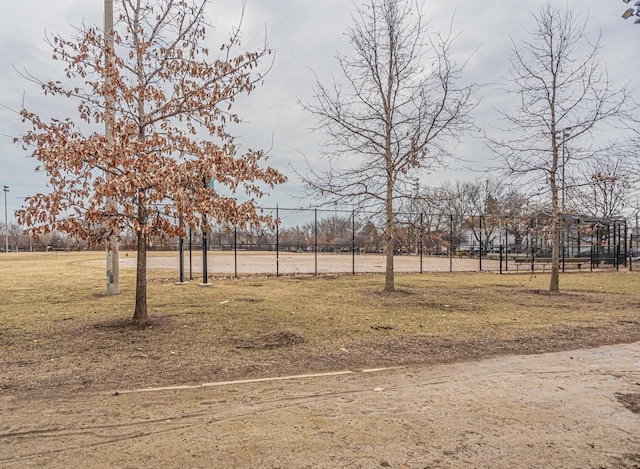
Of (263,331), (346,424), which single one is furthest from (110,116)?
(346,424)

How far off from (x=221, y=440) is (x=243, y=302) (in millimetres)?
6965

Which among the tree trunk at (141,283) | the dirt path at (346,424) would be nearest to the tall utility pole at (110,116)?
the tree trunk at (141,283)

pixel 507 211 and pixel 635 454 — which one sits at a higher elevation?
pixel 507 211

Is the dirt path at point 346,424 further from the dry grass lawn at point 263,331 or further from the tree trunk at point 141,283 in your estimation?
the tree trunk at point 141,283

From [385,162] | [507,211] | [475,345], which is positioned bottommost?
[475,345]

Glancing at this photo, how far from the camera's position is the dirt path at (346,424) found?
2850 mm

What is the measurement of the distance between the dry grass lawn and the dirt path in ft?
2.24

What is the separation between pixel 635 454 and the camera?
293 cm

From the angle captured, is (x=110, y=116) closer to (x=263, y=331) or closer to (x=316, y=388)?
(x=263, y=331)

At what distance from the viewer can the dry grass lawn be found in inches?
196

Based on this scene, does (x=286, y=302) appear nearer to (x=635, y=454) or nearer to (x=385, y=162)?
(x=385, y=162)

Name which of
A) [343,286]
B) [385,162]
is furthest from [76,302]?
[385,162]

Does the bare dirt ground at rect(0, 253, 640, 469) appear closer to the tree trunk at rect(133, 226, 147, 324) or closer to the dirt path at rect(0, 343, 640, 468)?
the dirt path at rect(0, 343, 640, 468)

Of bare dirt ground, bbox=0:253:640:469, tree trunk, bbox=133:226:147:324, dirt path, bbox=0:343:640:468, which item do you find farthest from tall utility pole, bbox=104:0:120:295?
dirt path, bbox=0:343:640:468
